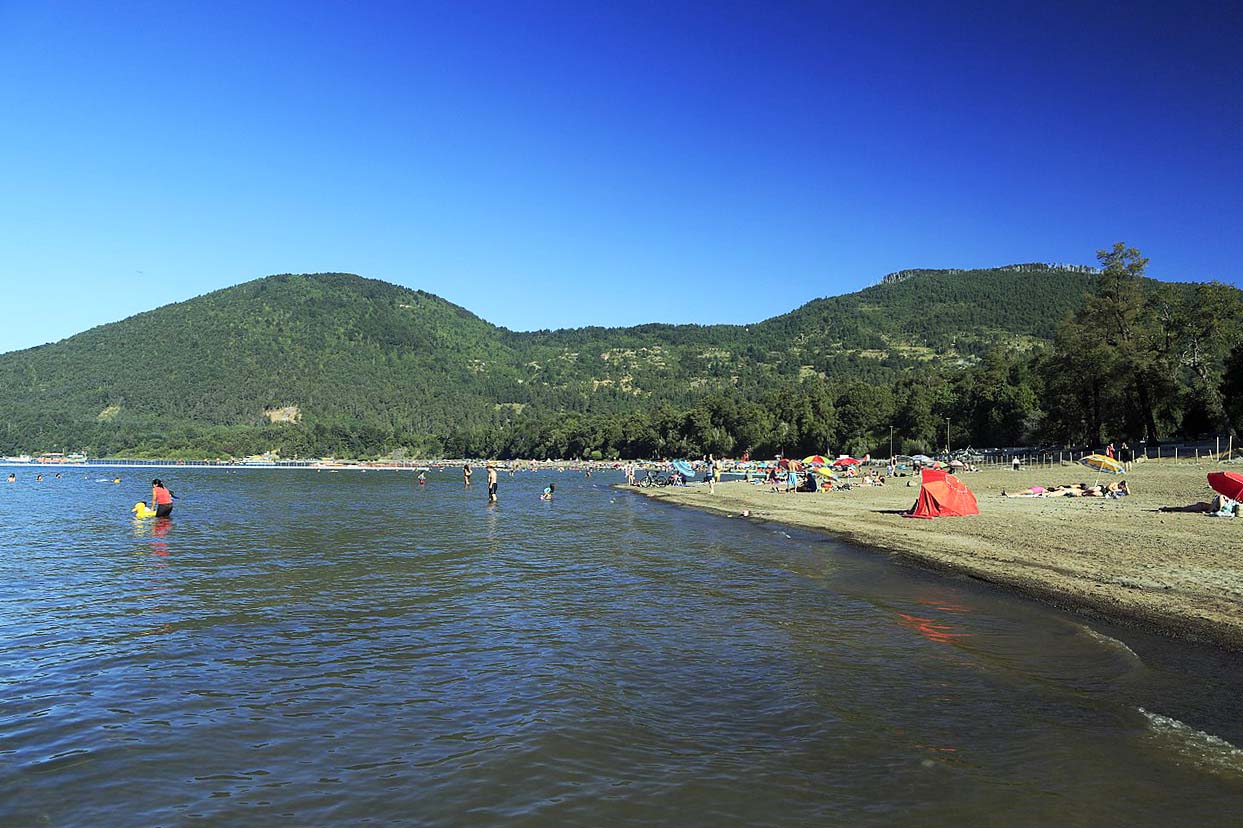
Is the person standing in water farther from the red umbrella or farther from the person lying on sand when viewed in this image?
the red umbrella

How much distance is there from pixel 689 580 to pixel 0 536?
2604 cm

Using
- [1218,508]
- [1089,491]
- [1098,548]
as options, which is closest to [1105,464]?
[1089,491]

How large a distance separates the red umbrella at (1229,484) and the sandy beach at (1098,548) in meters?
1.10

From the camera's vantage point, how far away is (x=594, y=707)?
28.6 feet

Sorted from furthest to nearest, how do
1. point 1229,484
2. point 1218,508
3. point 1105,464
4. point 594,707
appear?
point 1105,464 < point 1218,508 < point 1229,484 < point 594,707

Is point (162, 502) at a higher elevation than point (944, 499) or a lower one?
higher

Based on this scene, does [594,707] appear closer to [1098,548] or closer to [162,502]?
[1098,548]

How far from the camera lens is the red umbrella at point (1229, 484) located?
22750mm

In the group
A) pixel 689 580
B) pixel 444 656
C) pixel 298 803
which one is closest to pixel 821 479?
pixel 689 580

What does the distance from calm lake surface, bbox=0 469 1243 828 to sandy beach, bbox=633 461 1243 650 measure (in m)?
1.14

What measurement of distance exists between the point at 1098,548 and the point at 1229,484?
24.7 ft

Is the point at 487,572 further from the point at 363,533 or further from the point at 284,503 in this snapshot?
the point at 284,503

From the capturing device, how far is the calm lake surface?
6277mm

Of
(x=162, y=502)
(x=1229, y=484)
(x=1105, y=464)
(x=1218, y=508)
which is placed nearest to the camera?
(x=1229, y=484)
